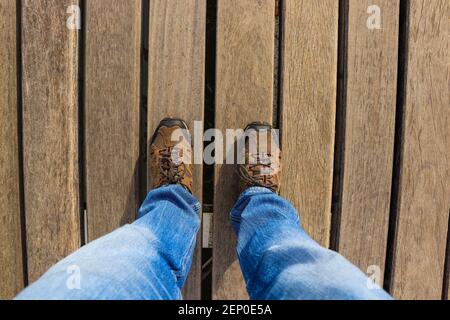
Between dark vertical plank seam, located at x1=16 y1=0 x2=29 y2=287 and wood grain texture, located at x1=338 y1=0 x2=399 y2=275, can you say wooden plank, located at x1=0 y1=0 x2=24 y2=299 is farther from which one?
wood grain texture, located at x1=338 y1=0 x2=399 y2=275

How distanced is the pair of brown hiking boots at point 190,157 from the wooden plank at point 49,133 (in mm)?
301

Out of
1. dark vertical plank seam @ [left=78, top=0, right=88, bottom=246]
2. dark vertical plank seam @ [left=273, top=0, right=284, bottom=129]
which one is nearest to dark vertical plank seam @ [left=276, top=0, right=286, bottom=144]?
dark vertical plank seam @ [left=273, top=0, right=284, bottom=129]

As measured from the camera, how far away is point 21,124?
1161 mm

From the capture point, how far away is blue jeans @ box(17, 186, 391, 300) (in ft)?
2.18

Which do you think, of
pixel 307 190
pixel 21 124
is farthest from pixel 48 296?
pixel 307 190

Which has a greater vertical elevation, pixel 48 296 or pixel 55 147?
pixel 55 147

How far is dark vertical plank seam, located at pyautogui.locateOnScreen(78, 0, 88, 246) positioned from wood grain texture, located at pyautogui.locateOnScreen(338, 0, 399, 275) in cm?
94

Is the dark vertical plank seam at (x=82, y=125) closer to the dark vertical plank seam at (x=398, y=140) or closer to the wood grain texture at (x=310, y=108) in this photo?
the wood grain texture at (x=310, y=108)

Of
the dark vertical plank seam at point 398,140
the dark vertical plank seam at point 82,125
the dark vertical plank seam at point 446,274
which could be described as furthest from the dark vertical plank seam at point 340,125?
the dark vertical plank seam at point 82,125

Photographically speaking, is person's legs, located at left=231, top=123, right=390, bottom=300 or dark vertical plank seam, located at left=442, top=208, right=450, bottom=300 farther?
dark vertical plank seam, located at left=442, top=208, right=450, bottom=300
